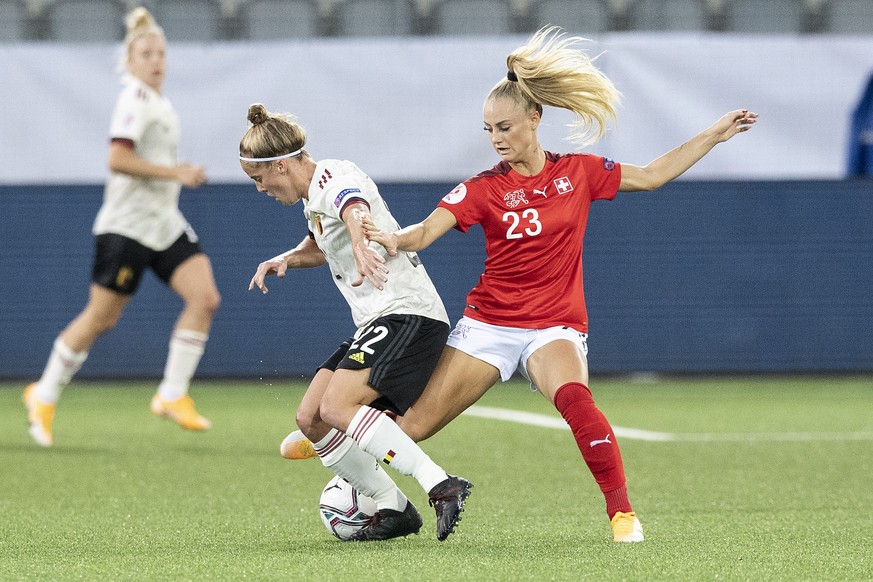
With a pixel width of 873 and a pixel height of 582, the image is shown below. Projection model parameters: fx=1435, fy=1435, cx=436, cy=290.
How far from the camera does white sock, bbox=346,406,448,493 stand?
16.5 feet

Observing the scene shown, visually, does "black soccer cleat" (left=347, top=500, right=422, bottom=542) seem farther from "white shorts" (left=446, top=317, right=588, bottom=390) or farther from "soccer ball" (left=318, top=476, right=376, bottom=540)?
"white shorts" (left=446, top=317, right=588, bottom=390)

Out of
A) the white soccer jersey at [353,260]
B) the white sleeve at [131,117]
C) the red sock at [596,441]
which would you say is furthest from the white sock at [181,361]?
the red sock at [596,441]

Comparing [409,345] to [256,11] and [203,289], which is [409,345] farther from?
[256,11]

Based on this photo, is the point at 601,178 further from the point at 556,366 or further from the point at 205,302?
the point at 205,302

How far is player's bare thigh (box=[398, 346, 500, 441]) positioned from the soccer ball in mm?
307

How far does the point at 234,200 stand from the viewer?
484 inches

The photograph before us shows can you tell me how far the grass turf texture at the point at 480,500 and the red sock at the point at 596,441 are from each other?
7.3 inches

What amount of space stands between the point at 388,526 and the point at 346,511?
0.17m

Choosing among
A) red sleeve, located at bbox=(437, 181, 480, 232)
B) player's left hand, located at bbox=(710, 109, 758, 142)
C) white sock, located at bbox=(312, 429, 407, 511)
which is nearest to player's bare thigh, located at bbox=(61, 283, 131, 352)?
white sock, located at bbox=(312, 429, 407, 511)

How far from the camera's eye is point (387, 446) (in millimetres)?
5031

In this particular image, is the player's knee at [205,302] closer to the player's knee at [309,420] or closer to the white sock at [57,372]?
the white sock at [57,372]

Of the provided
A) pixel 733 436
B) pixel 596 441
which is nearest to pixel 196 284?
pixel 733 436

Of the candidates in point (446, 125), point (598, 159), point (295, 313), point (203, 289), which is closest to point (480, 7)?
point (446, 125)

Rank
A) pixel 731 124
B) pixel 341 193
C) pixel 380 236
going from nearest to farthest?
pixel 380 236
pixel 341 193
pixel 731 124
